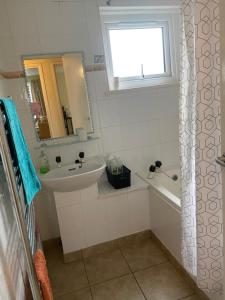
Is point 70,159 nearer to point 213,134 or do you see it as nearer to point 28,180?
point 28,180

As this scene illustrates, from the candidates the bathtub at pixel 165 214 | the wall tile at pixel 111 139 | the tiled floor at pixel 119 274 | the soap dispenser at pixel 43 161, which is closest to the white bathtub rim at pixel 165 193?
the bathtub at pixel 165 214

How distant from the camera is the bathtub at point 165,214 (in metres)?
1.71

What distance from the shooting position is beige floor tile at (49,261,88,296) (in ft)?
5.70

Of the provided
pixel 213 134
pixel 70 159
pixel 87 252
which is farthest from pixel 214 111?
pixel 87 252

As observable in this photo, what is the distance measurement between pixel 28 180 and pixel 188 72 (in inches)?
38.4

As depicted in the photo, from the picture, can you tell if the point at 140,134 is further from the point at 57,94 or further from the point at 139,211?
the point at 57,94

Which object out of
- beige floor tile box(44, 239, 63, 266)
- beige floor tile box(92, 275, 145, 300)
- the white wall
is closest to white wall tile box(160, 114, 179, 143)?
the white wall

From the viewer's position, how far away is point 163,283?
5.51ft

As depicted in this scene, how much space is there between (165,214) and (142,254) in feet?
1.45

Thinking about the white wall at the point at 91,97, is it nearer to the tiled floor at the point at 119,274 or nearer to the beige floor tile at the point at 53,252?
the beige floor tile at the point at 53,252

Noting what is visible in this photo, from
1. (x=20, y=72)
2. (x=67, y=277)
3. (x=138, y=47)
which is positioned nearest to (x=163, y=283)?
(x=67, y=277)

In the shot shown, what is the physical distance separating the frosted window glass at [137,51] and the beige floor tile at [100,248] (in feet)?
5.03

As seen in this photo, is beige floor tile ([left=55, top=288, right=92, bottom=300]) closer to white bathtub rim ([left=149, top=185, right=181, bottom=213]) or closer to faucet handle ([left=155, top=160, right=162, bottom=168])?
white bathtub rim ([left=149, top=185, right=181, bottom=213])

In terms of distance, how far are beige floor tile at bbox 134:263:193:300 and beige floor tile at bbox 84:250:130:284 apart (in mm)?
146
